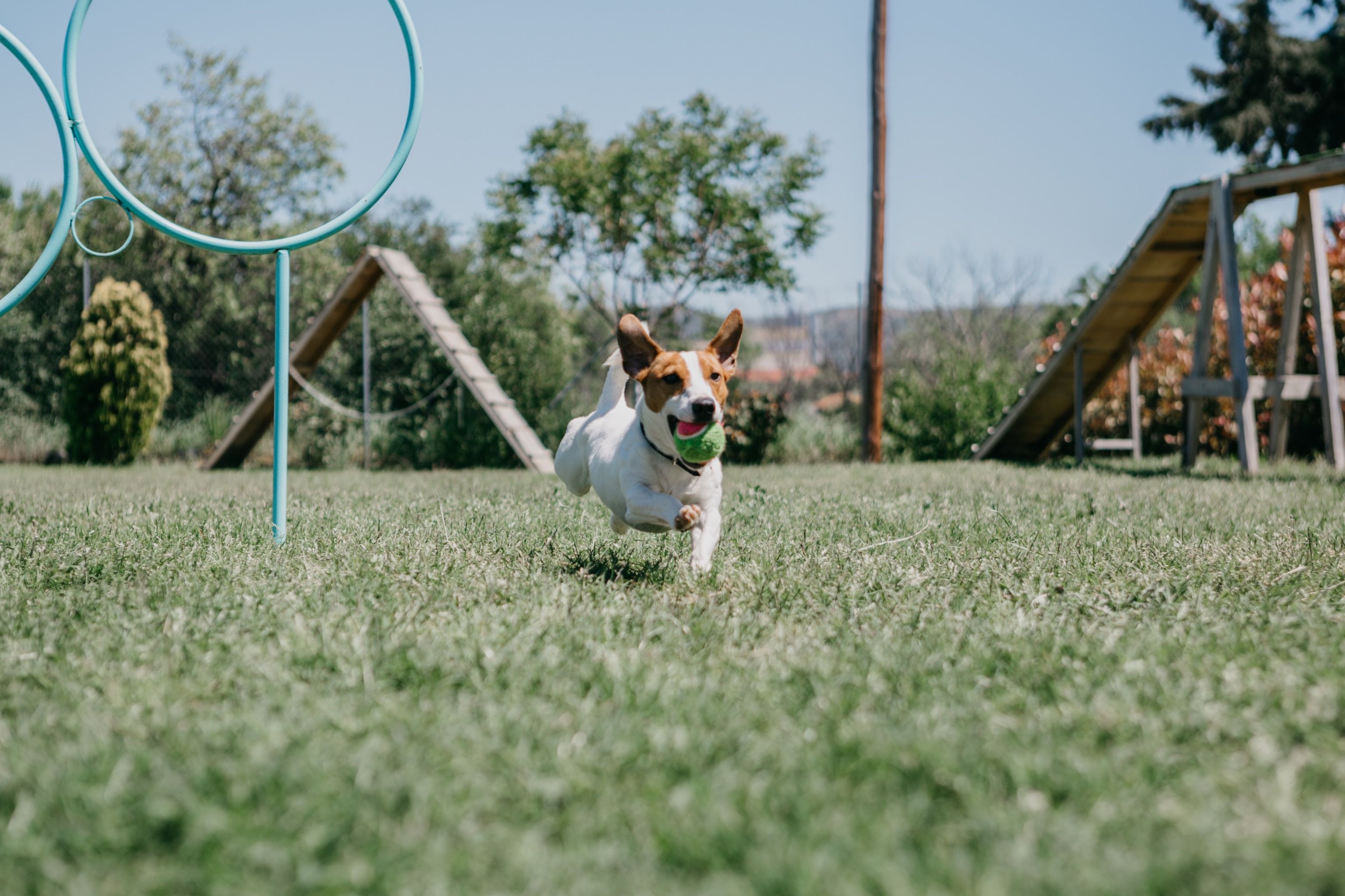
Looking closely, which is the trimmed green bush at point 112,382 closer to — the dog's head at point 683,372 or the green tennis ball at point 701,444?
the dog's head at point 683,372

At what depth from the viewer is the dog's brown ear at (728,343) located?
163 inches

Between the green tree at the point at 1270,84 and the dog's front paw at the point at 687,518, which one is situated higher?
the green tree at the point at 1270,84

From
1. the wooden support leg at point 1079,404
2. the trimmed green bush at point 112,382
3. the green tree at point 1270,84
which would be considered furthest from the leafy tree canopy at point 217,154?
the green tree at point 1270,84

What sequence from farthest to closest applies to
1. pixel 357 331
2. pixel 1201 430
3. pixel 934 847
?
pixel 357 331 → pixel 1201 430 → pixel 934 847

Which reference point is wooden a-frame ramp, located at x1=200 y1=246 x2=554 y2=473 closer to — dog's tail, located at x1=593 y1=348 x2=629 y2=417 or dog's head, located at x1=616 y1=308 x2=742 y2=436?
dog's tail, located at x1=593 y1=348 x2=629 y2=417

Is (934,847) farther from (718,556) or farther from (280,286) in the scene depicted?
(280,286)

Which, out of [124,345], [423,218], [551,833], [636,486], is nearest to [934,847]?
[551,833]

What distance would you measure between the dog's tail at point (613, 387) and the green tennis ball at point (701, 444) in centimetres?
97

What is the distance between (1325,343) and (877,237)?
18.4ft

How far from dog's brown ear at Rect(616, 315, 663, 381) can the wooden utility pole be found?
9.36 meters

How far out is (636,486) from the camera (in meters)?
4.05

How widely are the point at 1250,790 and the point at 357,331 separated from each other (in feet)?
49.8

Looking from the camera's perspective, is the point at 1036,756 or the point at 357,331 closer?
the point at 1036,756

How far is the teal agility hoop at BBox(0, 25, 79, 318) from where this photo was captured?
15.4 ft
